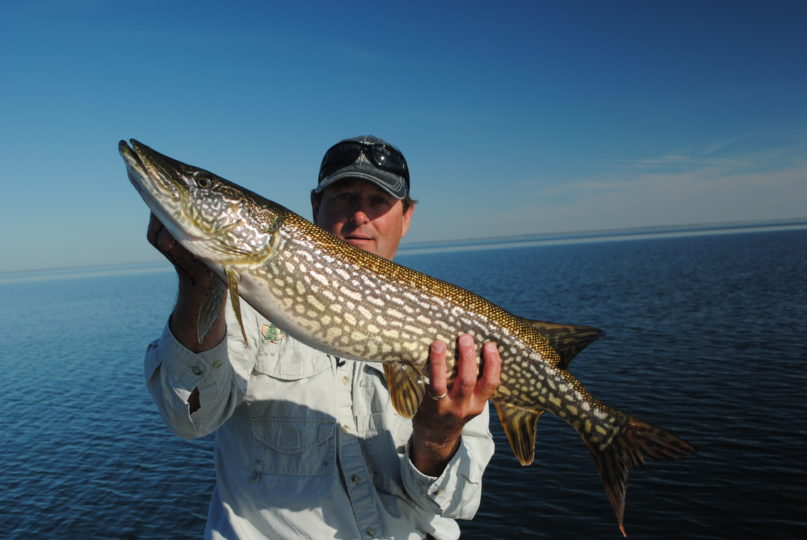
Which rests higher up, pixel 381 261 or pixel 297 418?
pixel 381 261

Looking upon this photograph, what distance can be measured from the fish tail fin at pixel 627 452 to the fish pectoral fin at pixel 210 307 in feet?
8.41

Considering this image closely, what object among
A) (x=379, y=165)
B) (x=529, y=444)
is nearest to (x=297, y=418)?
(x=529, y=444)

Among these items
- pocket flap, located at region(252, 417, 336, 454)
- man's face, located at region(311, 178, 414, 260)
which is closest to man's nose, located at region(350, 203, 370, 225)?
man's face, located at region(311, 178, 414, 260)

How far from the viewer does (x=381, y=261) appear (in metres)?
3.39

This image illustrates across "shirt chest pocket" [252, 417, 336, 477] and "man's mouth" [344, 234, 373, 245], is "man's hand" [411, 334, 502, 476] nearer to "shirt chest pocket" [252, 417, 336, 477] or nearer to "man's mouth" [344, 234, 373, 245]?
"shirt chest pocket" [252, 417, 336, 477]

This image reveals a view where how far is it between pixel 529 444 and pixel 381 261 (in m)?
1.59

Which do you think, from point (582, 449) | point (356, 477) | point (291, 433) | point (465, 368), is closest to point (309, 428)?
point (291, 433)

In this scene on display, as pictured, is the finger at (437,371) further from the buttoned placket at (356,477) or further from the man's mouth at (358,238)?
the man's mouth at (358,238)

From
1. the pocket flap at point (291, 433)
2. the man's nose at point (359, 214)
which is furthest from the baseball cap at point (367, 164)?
the pocket flap at point (291, 433)

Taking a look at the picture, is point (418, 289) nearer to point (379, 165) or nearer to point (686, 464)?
point (379, 165)

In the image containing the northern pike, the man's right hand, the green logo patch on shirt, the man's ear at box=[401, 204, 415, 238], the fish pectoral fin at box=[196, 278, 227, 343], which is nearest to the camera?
the fish pectoral fin at box=[196, 278, 227, 343]

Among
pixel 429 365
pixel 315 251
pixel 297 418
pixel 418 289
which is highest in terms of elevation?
pixel 315 251

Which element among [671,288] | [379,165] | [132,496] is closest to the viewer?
[379,165]

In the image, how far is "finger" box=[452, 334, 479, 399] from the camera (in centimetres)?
318
